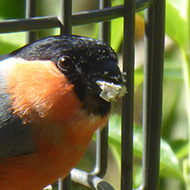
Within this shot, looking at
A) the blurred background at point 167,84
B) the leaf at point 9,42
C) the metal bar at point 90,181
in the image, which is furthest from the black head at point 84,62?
the leaf at point 9,42

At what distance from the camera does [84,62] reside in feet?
3.40

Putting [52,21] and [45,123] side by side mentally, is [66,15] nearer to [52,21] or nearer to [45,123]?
[52,21]

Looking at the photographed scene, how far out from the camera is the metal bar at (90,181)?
1.21 meters

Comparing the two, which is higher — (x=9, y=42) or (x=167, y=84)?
(x=9, y=42)

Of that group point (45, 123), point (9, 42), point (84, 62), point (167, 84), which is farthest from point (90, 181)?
point (167, 84)

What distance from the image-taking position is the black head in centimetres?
104

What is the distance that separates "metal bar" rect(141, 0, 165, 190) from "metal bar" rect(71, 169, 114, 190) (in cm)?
11

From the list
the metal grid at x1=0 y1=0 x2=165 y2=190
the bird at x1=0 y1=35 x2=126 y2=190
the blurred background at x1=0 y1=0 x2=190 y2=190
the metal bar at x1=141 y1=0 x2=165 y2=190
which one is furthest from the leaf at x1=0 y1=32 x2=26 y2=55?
the metal bar at x1=141 y1=0 x2=165 y2=190

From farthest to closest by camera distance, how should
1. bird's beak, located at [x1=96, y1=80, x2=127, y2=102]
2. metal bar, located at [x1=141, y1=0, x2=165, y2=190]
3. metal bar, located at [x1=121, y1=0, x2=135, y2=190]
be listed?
metal bar, located at [x1=141, y1=0, x2=165, y2=190] → metal bar, located at [x1=121, y1=0, x2=135, y2=190] → bird's beak, located at [x1=96, y1=80, x2=127, y2=102]

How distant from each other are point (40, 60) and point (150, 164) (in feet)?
1.35

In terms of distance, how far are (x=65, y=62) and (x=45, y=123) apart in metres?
0.14

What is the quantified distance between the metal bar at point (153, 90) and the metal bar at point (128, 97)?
0.40 ft

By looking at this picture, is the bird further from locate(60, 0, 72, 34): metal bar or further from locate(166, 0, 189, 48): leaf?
locate(166, 0, 189, 48): leaf

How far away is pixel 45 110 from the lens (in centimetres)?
106
